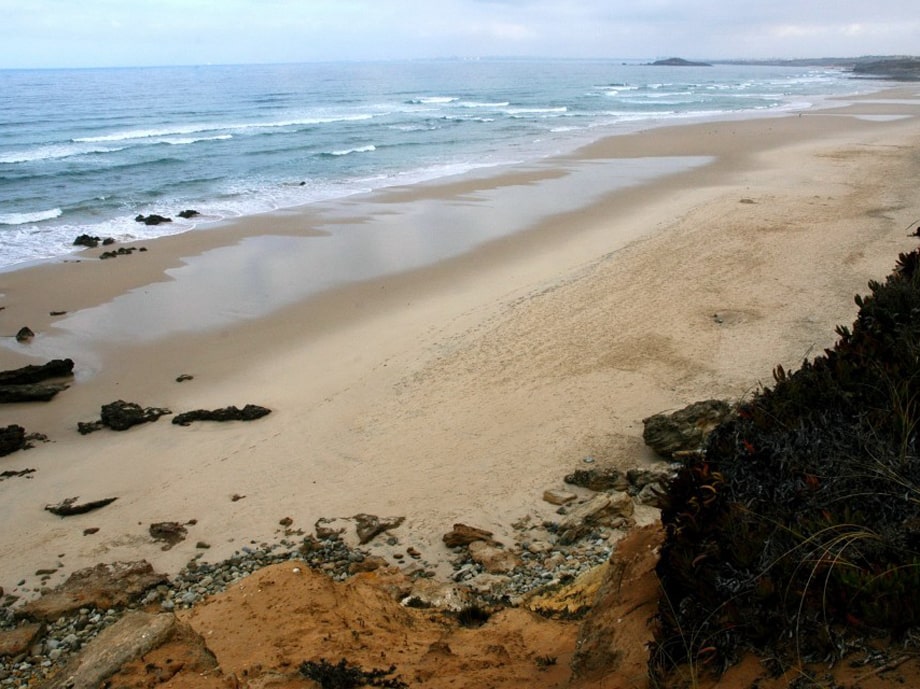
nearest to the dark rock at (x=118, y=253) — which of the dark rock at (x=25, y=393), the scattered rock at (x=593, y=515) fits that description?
the dark rock at (x=25, y=393)

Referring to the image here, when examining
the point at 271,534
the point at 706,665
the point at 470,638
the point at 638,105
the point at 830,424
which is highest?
the point at 638,105

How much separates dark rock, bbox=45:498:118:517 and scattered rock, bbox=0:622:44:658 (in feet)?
5.35

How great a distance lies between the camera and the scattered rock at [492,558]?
5.07 meters

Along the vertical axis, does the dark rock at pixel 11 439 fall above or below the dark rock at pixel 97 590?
above

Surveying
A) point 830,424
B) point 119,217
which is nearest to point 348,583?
point 830,424

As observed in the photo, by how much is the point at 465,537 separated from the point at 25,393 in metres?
6.44

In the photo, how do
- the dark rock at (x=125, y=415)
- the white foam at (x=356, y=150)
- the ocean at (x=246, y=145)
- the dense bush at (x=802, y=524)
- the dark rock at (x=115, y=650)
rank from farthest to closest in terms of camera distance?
1. the white foam at (x=356, y=150)
2. the ocean at (x=246, y=145)
3. the dark rock at (x=125, y=415)
4. the dark rock at (x=115, y=650)
5. the dense bush at (x=802, y=524)

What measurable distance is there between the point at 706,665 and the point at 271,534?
417cm

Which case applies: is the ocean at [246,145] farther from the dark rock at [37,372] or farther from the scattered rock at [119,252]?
the dark rock at [37,372]

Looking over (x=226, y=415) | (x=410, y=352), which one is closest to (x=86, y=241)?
(x=226, y=415)

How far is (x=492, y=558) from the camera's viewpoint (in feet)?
17.0

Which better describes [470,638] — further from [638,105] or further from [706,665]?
[638,105]

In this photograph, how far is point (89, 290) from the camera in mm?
12984

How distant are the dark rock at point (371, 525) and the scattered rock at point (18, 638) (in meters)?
2.32
